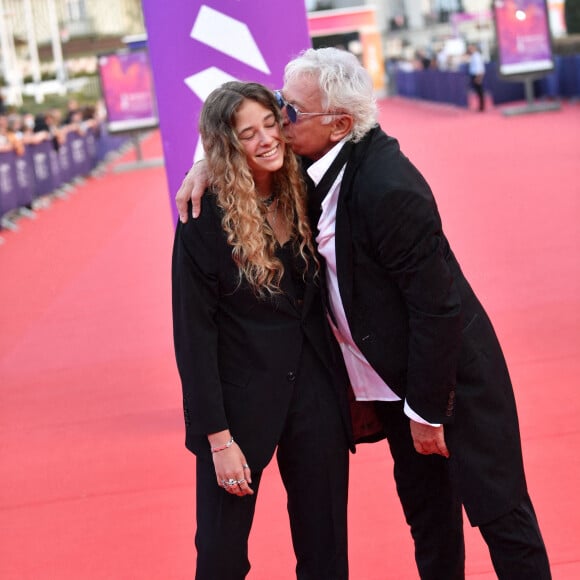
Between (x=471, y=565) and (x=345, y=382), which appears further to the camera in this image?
(x=471, y=565)

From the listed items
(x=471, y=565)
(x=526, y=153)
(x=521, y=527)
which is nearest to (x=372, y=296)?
(x=521, y=527)

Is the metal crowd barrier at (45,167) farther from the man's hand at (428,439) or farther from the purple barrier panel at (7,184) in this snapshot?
the man's hand at (428,439)

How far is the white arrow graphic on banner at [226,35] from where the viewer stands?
16.6 ft

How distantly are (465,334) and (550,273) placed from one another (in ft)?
18.4

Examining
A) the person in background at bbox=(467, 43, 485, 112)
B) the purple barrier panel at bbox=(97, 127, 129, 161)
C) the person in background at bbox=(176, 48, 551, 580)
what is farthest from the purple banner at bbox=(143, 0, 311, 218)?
the person in background at bbox=(467, 43, 485, 112)

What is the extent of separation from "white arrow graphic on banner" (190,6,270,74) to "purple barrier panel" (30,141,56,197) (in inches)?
527

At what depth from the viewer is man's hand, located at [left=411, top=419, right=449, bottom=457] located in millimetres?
2852

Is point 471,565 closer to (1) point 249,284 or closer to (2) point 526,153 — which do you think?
(1) point 249,284

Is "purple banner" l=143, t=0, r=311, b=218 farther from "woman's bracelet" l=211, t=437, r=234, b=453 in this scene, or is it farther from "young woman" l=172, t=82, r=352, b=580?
"woman's bracelet" l=211, t=437, r=234, b=453

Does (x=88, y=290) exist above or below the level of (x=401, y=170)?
below

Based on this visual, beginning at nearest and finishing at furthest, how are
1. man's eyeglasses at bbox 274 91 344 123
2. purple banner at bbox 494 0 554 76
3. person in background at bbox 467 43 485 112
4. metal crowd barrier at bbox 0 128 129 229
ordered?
man's eyeglasses at bbox 274 91 344 123 → metal crowd barrier at bbox 0 128 129 229 → purple banner at bbox 494 0 554 76 → person in background at bbox 467 43 485 112

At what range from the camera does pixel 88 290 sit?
10141mm

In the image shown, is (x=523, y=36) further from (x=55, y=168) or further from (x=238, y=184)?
(x=238, y=184)

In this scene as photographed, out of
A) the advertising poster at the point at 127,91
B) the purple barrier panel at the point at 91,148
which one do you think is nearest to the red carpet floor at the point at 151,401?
the advertising poster at the point at 127,91
